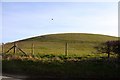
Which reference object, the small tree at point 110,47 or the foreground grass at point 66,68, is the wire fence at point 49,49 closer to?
the small tree at point 110,47

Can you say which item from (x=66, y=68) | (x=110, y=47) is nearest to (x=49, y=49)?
(x=110, y=47)

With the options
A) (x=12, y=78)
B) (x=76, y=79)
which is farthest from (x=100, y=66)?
(x=12, y=78)

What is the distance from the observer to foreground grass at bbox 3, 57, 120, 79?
1519cm

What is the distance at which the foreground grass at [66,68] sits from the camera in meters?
15.2

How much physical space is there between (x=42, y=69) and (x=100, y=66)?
10.8 feet

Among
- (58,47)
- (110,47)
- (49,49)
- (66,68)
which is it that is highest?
(110,47)

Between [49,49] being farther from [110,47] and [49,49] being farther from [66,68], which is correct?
[66,68]

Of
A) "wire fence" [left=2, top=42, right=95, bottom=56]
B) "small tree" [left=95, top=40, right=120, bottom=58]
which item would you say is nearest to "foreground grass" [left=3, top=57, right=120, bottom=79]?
"small tree" [left=95, top=40, right=120, bottom=58]

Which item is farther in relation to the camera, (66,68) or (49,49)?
(49,49)

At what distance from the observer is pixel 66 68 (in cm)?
→ 1616

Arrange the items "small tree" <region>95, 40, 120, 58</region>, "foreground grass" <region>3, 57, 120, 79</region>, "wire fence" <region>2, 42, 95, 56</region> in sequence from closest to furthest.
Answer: "foreground grass" <region>3, 57, 120, 79</region> → "small tree" <region>95, 40, 120, 58</region> → "wire fence" <region>2, 42, 95, 56</region>

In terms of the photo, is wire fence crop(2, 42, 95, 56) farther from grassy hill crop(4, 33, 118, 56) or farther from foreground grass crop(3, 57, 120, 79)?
foreground grass crop(3, 57, 120, 79)

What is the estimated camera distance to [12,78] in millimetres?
13969

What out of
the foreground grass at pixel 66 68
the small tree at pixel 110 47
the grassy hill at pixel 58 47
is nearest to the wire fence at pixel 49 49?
the grassy hill at pixel 58 47
